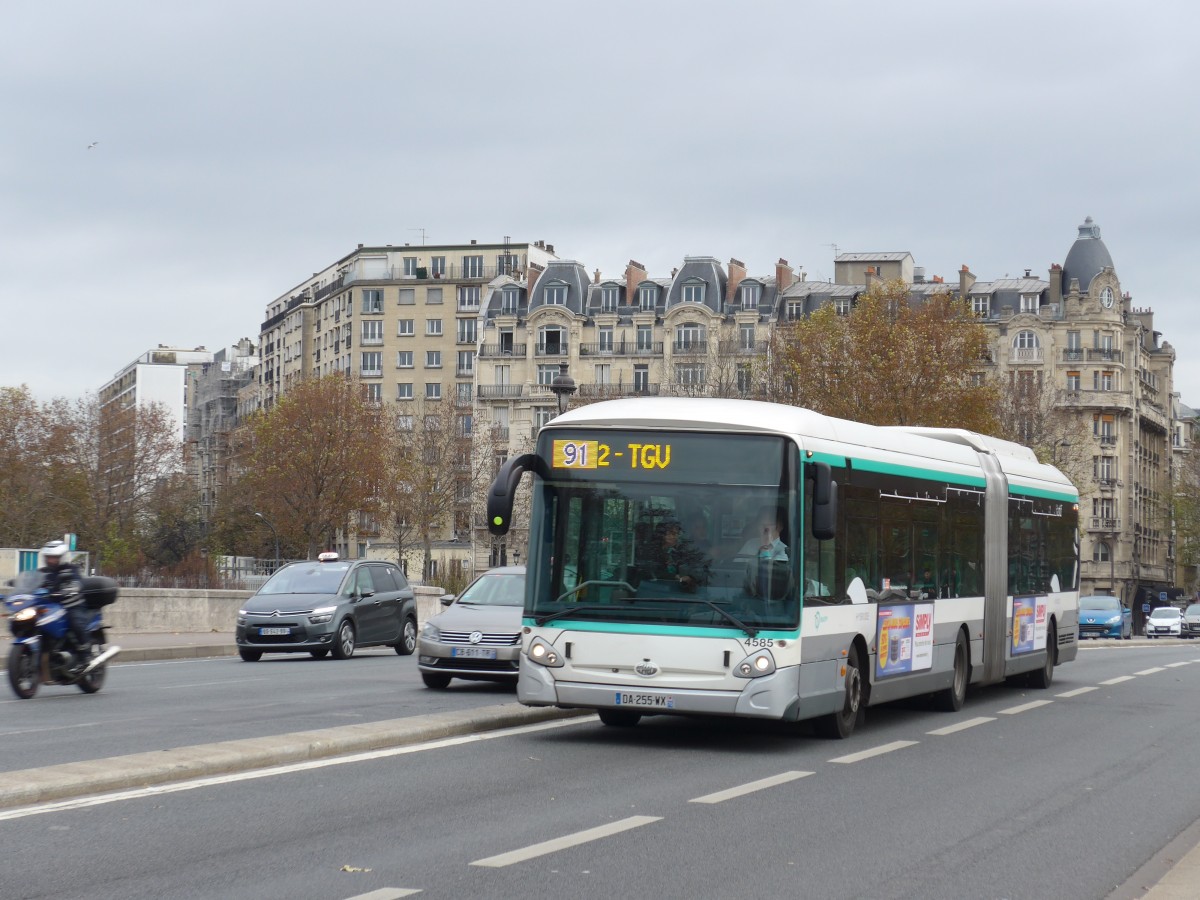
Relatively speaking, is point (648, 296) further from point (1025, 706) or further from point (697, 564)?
point (697, 564)

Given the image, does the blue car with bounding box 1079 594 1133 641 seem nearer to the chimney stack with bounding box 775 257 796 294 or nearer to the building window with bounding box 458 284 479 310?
the chimney stack with bounding box 775 257 796 294

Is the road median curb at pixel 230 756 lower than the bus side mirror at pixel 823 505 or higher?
lower

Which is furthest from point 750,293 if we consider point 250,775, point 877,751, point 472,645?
point 250,775

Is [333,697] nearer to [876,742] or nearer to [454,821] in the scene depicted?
[876,742]

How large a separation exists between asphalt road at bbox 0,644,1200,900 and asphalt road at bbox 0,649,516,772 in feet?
6.28

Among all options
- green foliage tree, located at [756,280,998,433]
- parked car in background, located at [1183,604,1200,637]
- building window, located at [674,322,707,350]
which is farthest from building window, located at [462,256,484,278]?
green foliage tree, located at [756,280,998,433]

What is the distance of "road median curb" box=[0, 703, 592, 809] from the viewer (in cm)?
1031

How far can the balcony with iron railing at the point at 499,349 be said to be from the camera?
378 feet

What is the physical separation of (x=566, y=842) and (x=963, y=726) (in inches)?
336

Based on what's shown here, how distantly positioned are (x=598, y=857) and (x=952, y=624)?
34.1ft

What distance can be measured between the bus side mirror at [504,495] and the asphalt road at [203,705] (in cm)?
280

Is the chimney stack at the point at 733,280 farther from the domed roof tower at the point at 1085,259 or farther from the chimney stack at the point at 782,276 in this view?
the domed roof tower at the point at 1085,259

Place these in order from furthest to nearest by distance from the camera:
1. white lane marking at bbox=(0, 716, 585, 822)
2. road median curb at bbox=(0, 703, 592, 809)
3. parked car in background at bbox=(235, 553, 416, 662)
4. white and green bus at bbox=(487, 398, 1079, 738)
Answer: parked car in background at bbox=(235, 553, 416, 662) < white and green bus at bbox=(487, 398, 1079, 738) < road median curb at bbox=(0, 703, 592, 809) < white lane marking at bbox=(0, 716, 585, 822)

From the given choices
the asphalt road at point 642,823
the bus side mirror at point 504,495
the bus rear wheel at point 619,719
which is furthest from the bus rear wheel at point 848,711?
the bus side mirror at point 504,495
